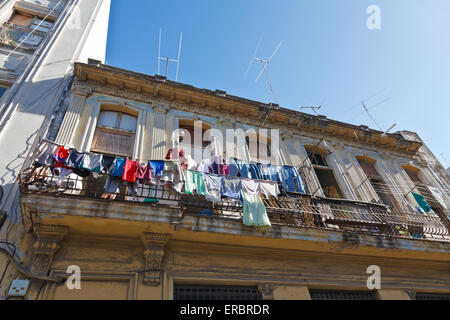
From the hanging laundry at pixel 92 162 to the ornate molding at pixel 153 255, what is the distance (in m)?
1.68

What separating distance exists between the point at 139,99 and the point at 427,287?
983cm

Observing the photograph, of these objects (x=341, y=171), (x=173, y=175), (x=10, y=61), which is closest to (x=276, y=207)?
(x=173, y=175)

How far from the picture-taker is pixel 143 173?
5.79 metres

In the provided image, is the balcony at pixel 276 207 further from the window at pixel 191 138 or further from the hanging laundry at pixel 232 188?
the window at pixel 191 138

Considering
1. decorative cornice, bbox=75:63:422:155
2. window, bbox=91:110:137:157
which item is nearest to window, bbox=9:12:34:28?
decorative cornice, bbox=75:63:422:155

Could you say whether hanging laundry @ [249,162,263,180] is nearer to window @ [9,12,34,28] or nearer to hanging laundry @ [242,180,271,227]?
hanging laundry @ [242,180,271,227]

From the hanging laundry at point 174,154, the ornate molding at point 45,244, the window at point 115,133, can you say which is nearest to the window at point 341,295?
the hanging laundry at point 174,154

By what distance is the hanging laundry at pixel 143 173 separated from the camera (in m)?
5.73

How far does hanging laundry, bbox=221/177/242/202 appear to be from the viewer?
6191 millimetres

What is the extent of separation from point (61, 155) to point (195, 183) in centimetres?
275

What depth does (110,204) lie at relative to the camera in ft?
16.6
